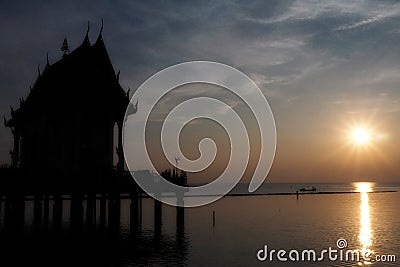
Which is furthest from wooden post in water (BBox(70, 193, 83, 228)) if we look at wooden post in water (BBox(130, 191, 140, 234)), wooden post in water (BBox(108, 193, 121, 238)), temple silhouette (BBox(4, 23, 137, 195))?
wooden post in water (BBox(130, 191, 140, 234))

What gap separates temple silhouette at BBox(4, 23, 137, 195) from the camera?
31703mm

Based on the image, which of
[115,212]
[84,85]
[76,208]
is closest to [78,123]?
[84,85]

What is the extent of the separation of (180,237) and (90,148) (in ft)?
50.2

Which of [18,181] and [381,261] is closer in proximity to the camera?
[18,181]

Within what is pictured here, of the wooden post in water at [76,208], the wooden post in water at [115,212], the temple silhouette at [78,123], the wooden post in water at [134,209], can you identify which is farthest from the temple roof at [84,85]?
the wooden post in water at [134,209]

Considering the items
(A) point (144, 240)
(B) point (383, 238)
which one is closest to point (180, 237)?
(A) point (144, 240)

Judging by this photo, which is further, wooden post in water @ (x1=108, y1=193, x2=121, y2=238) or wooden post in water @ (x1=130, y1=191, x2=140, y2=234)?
wooden post in water @ (x1=130, y1=191, x2=140, y2=234)

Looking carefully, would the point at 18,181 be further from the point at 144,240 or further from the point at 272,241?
the point at 272,241

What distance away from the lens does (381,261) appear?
32.9m

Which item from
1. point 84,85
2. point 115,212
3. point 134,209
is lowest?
point 134,209

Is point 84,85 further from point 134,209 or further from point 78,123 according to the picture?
point 134,209

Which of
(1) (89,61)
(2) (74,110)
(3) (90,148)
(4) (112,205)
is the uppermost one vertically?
(1) (89,61)

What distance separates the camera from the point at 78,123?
1273 inches

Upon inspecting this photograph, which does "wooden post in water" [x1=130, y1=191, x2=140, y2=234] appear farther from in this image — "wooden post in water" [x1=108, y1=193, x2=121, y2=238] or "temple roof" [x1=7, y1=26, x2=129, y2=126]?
"temple roof" [x1=7, y1=26, x2=129, y2=126]
